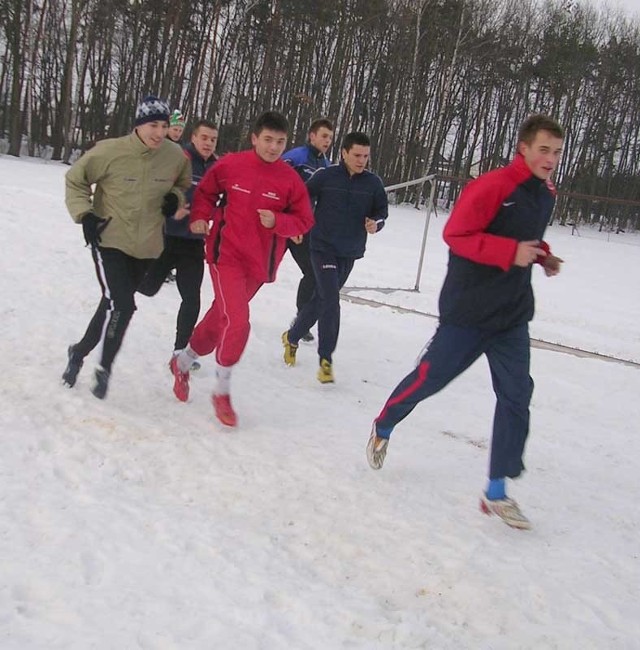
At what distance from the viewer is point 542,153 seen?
324 cm

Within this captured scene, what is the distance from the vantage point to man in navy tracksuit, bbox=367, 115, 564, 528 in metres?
3.23

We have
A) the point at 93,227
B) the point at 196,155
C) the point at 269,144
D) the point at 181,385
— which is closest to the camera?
the point at 93,227

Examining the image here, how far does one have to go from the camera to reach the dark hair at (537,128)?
10.7 ft

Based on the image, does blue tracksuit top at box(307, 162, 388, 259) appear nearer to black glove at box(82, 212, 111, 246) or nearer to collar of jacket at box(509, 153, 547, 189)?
black glove at box(82, 212, 111, 246)

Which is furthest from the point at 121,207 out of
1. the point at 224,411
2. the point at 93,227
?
the point at 224,411

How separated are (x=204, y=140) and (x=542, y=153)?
2733 millimetres

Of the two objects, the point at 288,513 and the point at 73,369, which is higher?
the point at 73,369

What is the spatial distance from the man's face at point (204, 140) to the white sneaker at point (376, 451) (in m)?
2.58

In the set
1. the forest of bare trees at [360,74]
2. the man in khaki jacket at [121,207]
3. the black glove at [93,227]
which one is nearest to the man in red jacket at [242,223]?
the man in khaki jacket at [121,207]

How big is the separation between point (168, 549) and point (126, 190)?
2195mm

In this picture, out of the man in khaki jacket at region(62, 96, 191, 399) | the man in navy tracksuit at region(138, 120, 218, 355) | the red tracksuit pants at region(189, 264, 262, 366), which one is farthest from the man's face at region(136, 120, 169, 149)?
the red tracksuit pants at region(189, 264, 262, 366)

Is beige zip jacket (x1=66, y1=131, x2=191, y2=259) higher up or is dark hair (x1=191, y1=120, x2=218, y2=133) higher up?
dark hair (x1=191, y1=120, x2=218, y2=133)

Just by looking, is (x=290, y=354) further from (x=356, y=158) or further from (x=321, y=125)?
(x=321, y=125)

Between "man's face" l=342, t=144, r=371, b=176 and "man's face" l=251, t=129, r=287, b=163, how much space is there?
42.1 inches
